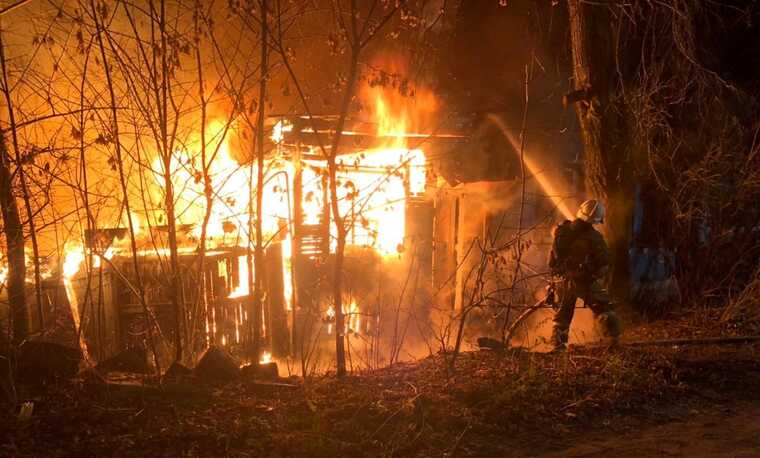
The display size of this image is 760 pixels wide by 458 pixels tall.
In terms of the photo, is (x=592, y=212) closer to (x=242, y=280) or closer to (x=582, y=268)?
(x=582, y=268)

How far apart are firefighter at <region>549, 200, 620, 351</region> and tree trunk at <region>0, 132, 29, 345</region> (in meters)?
6.37

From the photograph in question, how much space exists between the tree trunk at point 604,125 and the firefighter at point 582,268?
432 millimetres

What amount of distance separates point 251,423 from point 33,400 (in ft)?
6.87

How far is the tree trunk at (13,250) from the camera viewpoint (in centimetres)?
527

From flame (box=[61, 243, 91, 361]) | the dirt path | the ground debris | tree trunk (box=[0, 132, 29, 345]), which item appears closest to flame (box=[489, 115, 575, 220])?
the ground debris

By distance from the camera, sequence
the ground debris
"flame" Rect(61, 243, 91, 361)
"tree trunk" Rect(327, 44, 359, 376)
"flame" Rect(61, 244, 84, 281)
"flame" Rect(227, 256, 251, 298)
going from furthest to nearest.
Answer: "flame" Rect(227, 256, 251, 298)
"flame" Rect(61, 244, 84, 281)
"flame" Rect(61, 243, 91, 361)
"tree trunk" Rect(327, 44, 359, 376)
the ground debris

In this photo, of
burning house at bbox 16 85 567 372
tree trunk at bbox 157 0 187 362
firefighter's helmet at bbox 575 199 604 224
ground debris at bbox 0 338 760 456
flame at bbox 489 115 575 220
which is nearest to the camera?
ground debris at bbox 0 338 760 456

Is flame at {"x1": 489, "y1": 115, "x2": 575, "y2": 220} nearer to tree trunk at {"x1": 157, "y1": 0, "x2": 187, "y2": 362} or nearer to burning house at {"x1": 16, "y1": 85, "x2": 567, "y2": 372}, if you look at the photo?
burning house at {"x1": 16, "y1": 85, "x2": 567, "y2": 372}

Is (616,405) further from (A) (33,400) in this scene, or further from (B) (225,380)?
(A) (33,400)

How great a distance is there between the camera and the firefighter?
6984 millimetres

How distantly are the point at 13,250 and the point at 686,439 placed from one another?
681 centimetres

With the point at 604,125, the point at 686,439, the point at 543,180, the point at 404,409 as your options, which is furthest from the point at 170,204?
the point at 543,180

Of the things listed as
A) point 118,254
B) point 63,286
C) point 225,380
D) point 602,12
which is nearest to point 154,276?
point 118,254

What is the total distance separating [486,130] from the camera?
Answer: 11.1 meters
